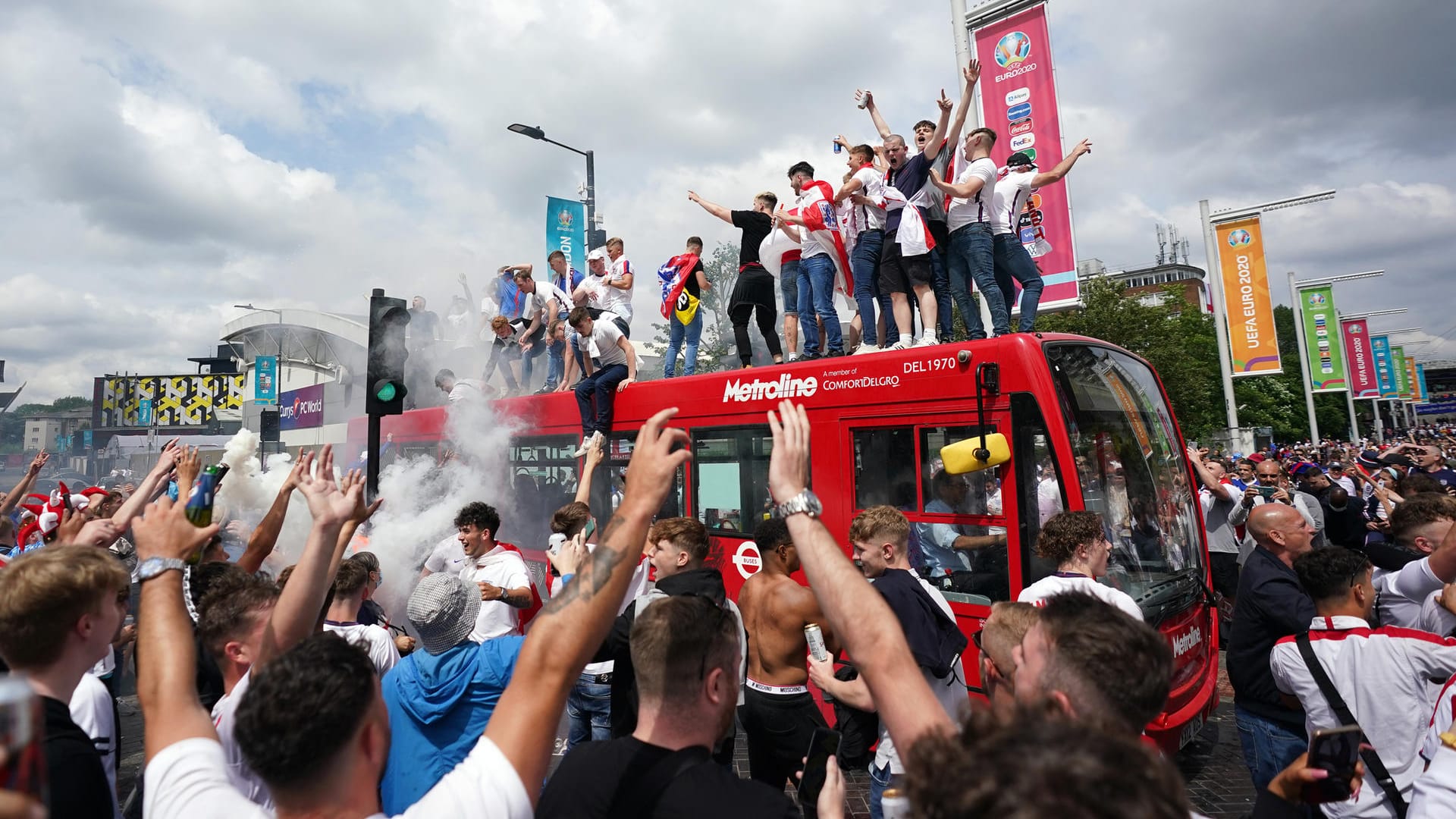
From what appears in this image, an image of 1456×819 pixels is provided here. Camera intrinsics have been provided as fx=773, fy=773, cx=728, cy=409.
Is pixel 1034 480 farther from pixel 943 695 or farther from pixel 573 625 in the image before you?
pixel 573 625

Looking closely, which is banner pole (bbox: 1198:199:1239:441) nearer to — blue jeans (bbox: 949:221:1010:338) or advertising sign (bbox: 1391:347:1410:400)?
blue jeans (bbox: 949:221:1010:338)

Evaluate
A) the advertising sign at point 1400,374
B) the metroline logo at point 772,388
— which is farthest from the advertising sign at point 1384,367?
the metroline logo at point 772,388

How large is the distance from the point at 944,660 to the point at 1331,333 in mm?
31964

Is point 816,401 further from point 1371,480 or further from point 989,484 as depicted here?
point 1371,480

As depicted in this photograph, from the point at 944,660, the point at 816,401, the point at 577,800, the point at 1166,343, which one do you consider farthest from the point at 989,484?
the point at 1166,343

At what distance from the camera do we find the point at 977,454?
16.7 feet

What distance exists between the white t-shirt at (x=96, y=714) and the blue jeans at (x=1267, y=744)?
14.7ft

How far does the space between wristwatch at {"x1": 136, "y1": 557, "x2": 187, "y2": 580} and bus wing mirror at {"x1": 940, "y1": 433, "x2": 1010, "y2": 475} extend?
4.33 metres

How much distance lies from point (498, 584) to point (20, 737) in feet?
13.4

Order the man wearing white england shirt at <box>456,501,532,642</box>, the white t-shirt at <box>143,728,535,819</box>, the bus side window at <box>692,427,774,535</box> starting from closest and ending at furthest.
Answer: the white t-shirt at <box>143,728,535,819</box> → the man wearing white england shirt at <box>456,501,532,642</box> → the bus side window at <box>692,427,774,535</box>

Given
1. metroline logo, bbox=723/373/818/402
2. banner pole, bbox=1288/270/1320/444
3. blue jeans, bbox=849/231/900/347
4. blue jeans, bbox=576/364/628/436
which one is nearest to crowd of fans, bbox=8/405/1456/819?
metroline logo, bbox=723/373/818/402

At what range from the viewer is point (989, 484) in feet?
17.3

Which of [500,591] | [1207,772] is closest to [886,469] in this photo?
[500,591]

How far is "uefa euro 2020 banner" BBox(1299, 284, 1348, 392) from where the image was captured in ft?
89.1
